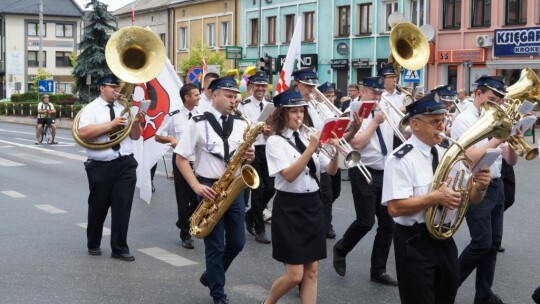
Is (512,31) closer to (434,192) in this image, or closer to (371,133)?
(371,133)

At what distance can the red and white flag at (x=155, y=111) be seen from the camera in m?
11.4

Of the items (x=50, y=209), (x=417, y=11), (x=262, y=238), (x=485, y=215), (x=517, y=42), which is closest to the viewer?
(x=485, y=215)

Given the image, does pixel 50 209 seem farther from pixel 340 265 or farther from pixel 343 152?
pixel 343 152

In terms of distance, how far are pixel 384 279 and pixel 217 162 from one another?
1953 mm

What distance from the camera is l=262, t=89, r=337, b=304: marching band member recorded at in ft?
19.9

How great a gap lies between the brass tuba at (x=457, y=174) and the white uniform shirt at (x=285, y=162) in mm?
1215

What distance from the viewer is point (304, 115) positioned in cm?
649

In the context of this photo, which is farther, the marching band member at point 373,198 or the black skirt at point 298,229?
the marching band member at point 373,198

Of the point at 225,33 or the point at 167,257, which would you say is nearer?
the point at 167,257

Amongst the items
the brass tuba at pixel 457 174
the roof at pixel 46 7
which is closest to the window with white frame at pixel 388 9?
the brass tuba at pixel 457 174

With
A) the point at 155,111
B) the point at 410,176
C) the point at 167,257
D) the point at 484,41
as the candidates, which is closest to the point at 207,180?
the point at 167,257

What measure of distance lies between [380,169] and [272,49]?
41223mm

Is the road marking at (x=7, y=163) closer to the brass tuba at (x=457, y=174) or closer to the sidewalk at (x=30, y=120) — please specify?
the brass tuba at (x=457, y=174)

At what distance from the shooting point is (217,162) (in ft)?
23.8
